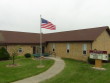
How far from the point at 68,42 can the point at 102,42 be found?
5923 mm

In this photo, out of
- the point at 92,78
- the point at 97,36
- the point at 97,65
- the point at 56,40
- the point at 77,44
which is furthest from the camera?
the point at 56,40

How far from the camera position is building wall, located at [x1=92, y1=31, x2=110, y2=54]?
28.4 m

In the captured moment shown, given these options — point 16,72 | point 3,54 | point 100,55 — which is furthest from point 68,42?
point 16,72

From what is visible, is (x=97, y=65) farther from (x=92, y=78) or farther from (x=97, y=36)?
(x=97, y=36)

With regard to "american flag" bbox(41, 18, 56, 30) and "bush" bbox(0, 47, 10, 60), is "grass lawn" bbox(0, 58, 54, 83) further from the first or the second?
"bush" bbox(0, 47, 10, 60)

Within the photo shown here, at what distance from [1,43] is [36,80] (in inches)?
746

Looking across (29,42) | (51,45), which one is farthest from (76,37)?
(29,42)

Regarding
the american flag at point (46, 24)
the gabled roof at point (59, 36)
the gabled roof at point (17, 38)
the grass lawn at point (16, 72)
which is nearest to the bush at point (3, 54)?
the gabled roof at point (59, 36)

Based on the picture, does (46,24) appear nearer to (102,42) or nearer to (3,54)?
(3,54)

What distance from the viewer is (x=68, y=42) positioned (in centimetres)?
3189

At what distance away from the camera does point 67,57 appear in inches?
1270

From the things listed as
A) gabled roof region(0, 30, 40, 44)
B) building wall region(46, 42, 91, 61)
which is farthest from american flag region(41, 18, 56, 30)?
gabled roof region(0, 30, 40, 44)

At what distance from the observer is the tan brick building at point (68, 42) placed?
2864 cm

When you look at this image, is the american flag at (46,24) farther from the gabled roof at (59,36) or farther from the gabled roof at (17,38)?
the gabled roof at (17,38)
